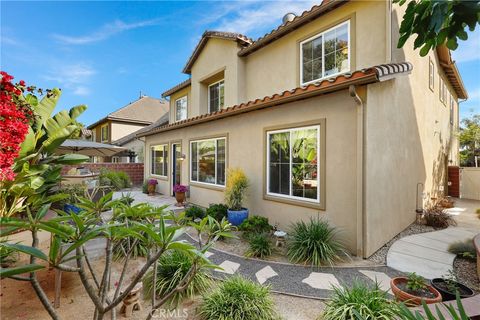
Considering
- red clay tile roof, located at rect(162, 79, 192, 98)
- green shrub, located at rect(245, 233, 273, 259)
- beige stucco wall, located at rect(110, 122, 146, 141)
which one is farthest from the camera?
beige stucco wall, located at rect(110, 122, 146, 141)

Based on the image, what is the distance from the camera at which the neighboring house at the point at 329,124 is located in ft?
19.2

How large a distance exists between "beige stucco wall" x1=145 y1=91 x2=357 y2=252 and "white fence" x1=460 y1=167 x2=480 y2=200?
13.8 m

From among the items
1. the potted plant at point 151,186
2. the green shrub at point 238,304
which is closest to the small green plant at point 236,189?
the green shrub at point 238,304

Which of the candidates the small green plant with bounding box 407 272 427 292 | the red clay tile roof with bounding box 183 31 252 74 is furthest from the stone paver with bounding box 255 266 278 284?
the red clay tile roof with bounding box 183 31 252 74

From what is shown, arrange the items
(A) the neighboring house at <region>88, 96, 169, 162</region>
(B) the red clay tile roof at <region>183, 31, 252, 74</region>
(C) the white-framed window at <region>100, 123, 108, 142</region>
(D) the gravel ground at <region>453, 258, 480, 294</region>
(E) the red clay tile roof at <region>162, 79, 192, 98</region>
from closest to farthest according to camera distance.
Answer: (D) the gravel ground at <region>453, 258, 480, 294</region> → (B) the red clay tile roof at <region>183, 31, 252, 74</region> → (E) the red clay tile roof at <region>162, 79, 192, 98</region> → (A) the neighboring house at <region>88, 96, 169, 162</region> → (C) the white-framed window at <region>100, 123, 108, 142</region>

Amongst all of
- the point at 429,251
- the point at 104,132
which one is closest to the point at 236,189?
the point at 429,251

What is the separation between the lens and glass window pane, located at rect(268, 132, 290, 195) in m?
7.47

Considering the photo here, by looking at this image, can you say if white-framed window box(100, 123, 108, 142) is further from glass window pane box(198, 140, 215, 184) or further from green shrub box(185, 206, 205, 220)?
green shrub box(185, 206, 205, 220)

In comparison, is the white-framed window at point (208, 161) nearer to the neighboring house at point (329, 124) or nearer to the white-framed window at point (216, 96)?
the neighboring house at point (329, 124)

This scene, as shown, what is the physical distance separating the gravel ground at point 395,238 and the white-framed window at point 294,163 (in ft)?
6.20

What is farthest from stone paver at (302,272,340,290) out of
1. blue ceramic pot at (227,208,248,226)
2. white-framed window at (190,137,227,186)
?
white-framed window at (190,137,227,186)

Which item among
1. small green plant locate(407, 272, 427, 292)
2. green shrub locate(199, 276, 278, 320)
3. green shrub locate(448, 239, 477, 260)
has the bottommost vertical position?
green shrub locate(448, 239, 477, 260)

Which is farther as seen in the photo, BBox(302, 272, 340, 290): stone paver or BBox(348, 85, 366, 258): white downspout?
BBox(348, 85, 366, 258): white downspout

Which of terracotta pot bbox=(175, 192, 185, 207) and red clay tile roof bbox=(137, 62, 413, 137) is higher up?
red clay tile roof bbox=(137, 62, 413, 137)
